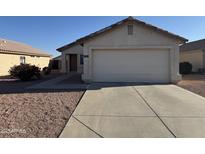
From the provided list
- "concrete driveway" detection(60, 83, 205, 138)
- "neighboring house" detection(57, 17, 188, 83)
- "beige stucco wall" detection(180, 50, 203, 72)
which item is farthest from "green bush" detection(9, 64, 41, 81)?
"beige stucco wall" detection(180, 50, 203, 72)

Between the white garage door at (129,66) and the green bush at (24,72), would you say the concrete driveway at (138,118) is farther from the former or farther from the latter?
the green bush at (24,72)

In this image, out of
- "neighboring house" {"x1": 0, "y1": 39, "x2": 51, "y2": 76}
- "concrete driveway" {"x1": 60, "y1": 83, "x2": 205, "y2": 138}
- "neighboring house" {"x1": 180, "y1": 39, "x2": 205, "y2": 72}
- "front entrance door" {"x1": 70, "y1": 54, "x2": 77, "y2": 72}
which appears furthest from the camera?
"front entrance door" {"x1": 70, "y1": 54, "x2": 77, "y2": 72}

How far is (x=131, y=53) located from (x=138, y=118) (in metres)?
7.92

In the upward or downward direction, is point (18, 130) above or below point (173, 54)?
below

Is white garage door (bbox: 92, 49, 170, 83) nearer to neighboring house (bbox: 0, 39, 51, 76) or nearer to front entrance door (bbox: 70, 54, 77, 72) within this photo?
neighboring house (bbox: 0, 39, 51, 76)

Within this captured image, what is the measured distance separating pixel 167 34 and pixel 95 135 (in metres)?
9.81

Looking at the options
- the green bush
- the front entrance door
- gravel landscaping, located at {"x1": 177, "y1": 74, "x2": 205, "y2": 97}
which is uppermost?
the front entrance door

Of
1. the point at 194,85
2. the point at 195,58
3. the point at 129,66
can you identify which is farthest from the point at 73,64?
the point at 194,85

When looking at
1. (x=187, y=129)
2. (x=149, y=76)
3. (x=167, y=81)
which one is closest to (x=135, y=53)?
(x=149, y=76)

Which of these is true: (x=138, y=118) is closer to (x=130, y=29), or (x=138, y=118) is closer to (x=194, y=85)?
(x=194, y=85)

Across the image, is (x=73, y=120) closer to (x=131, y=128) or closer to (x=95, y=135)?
(x=95, y=135)

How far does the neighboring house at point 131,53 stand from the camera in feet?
40.9

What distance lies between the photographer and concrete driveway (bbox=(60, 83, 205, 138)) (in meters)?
4.50
